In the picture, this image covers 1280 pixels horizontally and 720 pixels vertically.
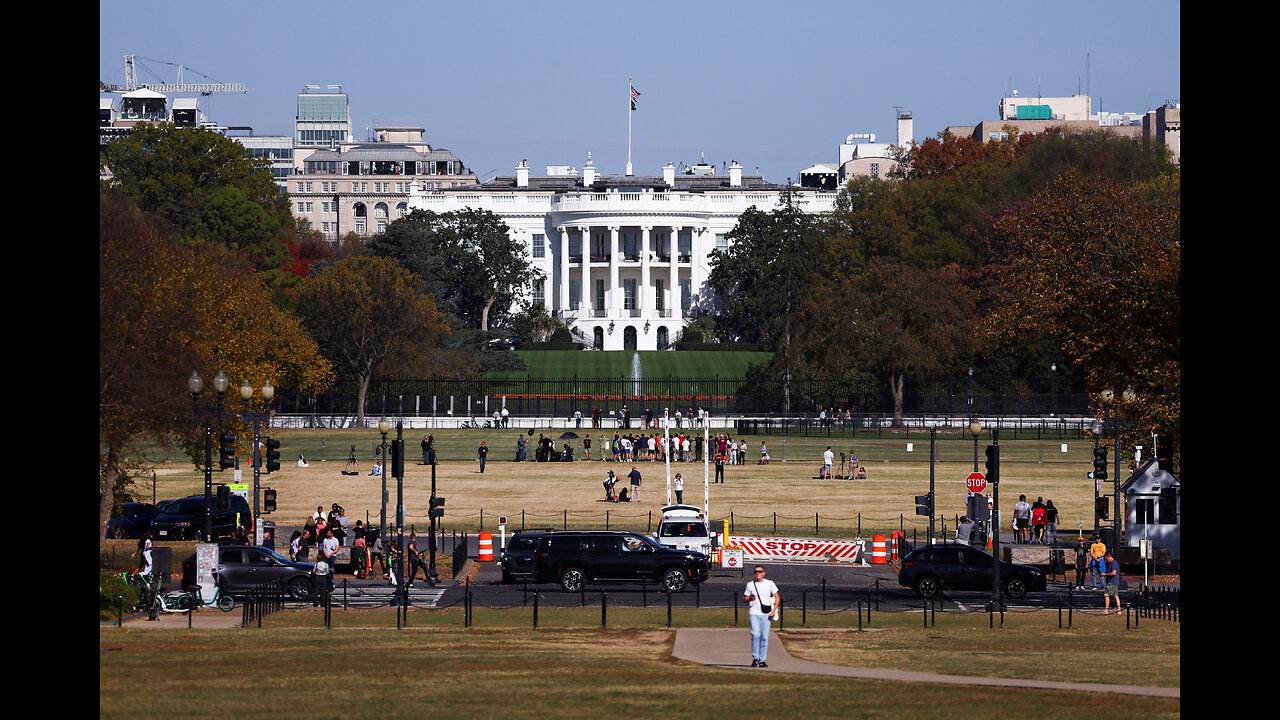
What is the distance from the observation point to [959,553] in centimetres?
3428

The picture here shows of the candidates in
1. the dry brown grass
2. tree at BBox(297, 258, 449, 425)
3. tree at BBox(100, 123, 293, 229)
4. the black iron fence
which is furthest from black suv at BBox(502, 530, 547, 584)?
tree at BBox(100, 123, 293, 229)

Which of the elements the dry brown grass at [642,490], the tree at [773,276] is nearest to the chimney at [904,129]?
the tree at [773,276]

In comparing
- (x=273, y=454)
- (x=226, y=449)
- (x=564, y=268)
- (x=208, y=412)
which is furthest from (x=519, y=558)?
(x=564, y=268)

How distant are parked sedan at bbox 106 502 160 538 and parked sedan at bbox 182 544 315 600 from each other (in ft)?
40.6

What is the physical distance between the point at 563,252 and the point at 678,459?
275ft

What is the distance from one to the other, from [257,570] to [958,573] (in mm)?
14770

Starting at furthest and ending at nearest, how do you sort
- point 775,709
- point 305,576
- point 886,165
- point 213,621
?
point 886,165 < point 305,576 < point 213,621 < point 775,709

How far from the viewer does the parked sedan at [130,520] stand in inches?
1751

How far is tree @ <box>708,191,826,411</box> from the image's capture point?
9081cm

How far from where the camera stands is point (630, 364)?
11412cm

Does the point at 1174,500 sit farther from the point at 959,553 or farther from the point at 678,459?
the point at 678,459

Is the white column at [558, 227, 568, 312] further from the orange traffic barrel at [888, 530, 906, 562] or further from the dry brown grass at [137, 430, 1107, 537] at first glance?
the orange traffic barrel at [888, 530, 906, 562]

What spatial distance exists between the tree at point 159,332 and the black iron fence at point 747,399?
22.4 meters
